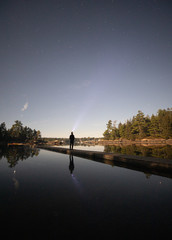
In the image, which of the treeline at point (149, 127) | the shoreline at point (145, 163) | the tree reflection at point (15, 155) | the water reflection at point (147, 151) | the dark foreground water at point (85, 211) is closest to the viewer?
the dark foreground water at point (85, 211)

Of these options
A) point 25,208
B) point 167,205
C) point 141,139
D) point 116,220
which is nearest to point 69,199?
point 25,208

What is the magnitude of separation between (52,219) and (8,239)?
62 cm

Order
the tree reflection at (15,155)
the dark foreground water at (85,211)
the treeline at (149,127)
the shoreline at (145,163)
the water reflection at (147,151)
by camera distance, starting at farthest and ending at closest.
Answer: the treeline at (149,127), the water reflection at (147,151), the tree reflection at (15,155), the shoreline at (145,163), the dark foreground water at (85,211)

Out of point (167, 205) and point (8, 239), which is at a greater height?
point (8, 239)

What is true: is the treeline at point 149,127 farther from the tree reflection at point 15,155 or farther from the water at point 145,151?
the tree reflection at point 15,155

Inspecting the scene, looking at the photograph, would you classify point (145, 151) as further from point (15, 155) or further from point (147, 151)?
point (15, 155)

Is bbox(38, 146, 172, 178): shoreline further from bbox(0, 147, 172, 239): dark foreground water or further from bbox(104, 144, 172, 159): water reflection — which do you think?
bbox(104, 144, 172, 159): water reflection

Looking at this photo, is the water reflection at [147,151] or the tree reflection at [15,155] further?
the water reflection at [147,151]

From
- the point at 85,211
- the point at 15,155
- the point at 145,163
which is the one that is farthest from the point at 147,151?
the point at 85,211

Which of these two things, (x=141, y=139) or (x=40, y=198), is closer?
(x=40, y=198)

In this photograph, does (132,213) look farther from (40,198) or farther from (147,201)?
(40,198)

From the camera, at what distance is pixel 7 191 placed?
3.16 meters

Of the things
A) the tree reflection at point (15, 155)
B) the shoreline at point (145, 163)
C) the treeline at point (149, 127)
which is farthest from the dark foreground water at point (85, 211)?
the treeline at point (149, 127)

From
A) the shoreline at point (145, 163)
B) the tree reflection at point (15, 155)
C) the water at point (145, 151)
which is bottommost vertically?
the water at point (145, 151)
